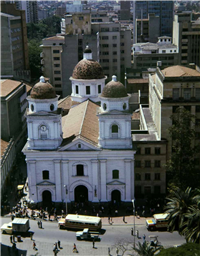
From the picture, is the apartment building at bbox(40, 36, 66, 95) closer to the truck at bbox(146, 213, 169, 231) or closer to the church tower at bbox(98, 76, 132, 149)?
the church tower at bbox(98, 76, 132, 149)

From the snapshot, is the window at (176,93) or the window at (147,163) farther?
the window at (147,163)

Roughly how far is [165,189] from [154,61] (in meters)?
64.8

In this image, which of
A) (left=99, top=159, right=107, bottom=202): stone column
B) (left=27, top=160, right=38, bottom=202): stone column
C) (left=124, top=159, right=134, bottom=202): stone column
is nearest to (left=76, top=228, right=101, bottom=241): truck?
(left=99, top=159, right=107, bottom=202): stone column

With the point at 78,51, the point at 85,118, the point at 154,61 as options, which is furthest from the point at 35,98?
the point at 154,61

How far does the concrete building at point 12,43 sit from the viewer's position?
11328 centimetres

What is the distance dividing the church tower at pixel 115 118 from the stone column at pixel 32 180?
11.1 metres

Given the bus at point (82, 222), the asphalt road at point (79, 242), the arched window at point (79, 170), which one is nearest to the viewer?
the asphalt road at point (79, 242)

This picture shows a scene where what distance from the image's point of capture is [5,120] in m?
87.4

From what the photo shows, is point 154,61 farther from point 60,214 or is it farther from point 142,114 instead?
point 60,214

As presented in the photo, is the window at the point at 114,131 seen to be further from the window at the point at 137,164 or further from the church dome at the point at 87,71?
the church dome at the point at 87,71

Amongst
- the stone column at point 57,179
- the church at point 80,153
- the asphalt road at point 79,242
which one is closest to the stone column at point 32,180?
the church at point 80,153

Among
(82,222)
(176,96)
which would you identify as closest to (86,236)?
(82,222)

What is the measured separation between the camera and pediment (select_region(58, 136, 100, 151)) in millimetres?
69500

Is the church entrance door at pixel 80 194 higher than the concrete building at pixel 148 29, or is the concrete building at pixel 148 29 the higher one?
the concrete building at pixel 148 29
